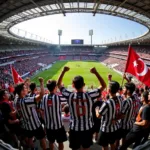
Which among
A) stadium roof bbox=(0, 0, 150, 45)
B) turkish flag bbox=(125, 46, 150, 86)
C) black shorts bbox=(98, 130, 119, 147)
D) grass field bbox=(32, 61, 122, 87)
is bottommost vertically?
grass field bbox=(32, 61, 122, 87)

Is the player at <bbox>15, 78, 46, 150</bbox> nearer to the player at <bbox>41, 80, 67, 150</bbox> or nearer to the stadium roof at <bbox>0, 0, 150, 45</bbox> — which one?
the player at <bbox>41, 80, 67, 150</bbox>

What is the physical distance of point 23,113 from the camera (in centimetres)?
475

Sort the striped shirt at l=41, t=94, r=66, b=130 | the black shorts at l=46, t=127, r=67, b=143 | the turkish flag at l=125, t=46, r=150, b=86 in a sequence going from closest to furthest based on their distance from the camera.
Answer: the striped shirt at l=41, t=94, r=66, b=130
the black shorts at l=46, t=127, r=67, b=143
the turkish flag at l=125, t=46, r=150, b=86

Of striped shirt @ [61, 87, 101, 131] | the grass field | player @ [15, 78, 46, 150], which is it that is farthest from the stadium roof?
the grass field

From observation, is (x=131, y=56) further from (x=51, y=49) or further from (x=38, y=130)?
(x=51, y=49)

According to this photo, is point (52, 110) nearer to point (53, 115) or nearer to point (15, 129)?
point (53, 115)

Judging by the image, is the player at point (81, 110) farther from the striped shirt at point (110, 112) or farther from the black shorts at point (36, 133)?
the black shorts at point (36, 133)

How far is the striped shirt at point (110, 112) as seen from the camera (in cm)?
425

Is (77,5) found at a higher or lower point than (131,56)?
higher

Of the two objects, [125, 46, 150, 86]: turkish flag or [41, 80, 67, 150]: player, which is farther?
[125, 46, 150, 86]: turkish flag

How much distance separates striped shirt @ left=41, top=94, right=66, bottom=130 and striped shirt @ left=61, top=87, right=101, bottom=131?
0.38 meters

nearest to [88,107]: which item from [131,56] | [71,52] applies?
[131,56]

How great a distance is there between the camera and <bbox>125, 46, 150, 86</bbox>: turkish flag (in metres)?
6.54

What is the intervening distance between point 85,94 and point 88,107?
0.27 m
